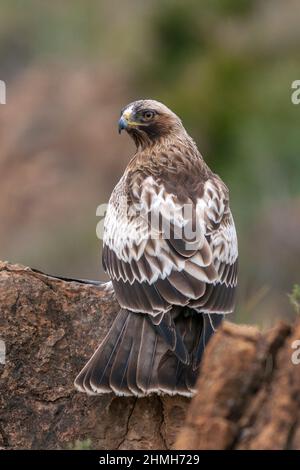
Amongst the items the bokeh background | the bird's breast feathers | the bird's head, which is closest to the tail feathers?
the bird's breast feathers

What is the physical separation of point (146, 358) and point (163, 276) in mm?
555

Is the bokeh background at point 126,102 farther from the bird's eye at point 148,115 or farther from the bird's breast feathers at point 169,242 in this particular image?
→ the bird's breast feathers at point 169,242

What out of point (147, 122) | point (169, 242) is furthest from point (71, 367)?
point (147, 122)

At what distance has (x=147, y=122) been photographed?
31.3 feet

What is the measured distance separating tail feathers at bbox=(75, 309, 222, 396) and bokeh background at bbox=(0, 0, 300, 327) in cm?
483

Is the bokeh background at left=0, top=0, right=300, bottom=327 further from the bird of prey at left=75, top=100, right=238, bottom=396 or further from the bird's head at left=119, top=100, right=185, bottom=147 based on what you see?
the bird of prey at left=75, top=100, right=238, bottom=396

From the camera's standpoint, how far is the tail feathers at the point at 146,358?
7656 mm

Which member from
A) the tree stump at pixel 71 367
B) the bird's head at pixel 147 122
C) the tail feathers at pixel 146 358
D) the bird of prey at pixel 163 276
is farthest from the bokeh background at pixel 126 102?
the tail feathers at pixel 146 358

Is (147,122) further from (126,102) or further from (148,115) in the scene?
(126,102)

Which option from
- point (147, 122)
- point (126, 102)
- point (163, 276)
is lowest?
point (163, 276)

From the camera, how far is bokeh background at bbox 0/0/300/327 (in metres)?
20.2

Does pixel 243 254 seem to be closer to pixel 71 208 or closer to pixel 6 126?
pixel 71 208

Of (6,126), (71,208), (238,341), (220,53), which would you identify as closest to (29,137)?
(6,126)
